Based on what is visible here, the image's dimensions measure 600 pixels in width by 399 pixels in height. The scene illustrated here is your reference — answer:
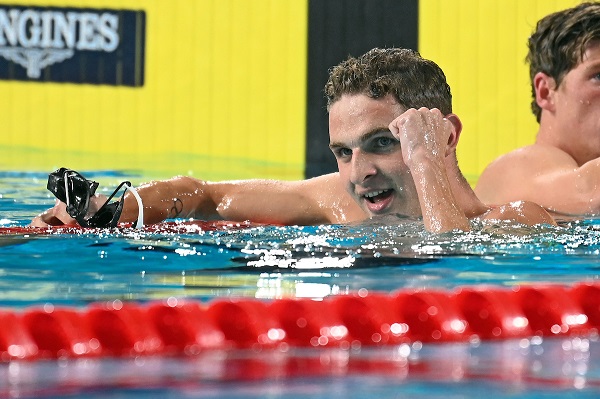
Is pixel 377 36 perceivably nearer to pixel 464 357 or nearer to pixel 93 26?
pixel 93 26

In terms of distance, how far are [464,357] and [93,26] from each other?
5.98 m

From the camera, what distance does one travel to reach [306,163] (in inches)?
308

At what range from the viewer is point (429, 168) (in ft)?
9.84

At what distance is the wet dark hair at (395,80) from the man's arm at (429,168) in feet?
0.48

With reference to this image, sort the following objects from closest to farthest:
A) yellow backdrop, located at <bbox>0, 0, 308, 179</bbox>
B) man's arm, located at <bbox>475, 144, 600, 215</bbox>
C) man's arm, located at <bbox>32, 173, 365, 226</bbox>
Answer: man's arm, located at <bbox>32, 173, 365, 226</bbox> → man's arm, located at <bbox>475, 144, 600, 215</bbox> → yellow backdrop, located at <bbox>0, 0, 308, 179</bbox>

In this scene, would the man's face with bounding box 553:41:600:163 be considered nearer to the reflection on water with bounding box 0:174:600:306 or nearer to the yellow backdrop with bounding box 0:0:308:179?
the reflection on water with bounding box 0:174:600:306

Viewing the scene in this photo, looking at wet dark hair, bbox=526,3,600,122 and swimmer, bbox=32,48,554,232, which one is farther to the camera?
wet dark hair, bbox=526,3,600,122

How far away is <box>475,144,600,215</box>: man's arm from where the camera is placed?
3.91 m

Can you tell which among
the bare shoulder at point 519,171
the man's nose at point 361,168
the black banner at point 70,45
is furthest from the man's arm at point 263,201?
the black banner at point 70,45

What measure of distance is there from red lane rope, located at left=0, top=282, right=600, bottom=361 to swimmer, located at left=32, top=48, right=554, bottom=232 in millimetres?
747

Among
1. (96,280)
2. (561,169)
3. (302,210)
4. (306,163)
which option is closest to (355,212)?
(302,210)

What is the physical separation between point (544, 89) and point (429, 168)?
147cm

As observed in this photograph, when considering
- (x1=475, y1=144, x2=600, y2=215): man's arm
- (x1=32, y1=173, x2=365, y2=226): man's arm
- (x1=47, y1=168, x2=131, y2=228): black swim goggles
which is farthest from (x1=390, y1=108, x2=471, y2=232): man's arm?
(x1=475, y1=144, x2=600, y2=215): man's arm

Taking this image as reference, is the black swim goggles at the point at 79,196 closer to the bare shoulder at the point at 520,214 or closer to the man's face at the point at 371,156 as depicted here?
the man's face at the point at 371,156
